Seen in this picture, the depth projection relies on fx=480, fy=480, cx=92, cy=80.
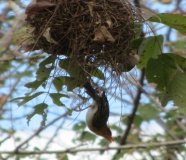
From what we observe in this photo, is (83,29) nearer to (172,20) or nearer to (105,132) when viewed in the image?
(172,20)

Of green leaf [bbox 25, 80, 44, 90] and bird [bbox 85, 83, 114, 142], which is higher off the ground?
green leaf [bbox 25, 80, 44, 90]

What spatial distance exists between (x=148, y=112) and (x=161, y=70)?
6.03 feet

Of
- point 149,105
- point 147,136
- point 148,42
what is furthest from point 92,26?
point 147,136

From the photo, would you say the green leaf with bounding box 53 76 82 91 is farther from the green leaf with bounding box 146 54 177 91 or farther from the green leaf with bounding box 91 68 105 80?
the green leaf with bounding box 146 54 177 91

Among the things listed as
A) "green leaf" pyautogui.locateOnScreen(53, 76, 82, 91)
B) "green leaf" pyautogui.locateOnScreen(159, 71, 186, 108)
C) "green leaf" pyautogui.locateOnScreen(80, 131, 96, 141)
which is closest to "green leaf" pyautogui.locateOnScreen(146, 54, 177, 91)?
"green leaf" pyautogui.locateOnScreen(159, 71, 186, 108)

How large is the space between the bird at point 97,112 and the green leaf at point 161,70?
18cm

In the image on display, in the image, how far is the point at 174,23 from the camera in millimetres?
1421

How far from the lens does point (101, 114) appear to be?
1514 millimetres

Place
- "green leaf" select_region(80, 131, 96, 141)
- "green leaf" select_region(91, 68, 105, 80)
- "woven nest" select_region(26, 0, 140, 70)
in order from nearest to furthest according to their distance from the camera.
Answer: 1. "woven nest" select_region(26, 0, 140, 70)
2. "green leaf" select_region(91, 68, 105, 80)
3. "green leaf" select_region(80, 131, 96, 141)

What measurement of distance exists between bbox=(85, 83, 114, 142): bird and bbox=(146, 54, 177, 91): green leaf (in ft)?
0.58

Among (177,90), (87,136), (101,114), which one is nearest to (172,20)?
(177,90)

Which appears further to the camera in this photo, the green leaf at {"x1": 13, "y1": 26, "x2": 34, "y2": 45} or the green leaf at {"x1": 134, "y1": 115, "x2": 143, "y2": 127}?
the green leaf at {"x1": 134, "y1": 115, "x2": 143, "y2": 127}

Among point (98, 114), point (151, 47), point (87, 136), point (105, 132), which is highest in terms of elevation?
point (151, 47)

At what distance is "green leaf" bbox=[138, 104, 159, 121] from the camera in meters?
3.35
